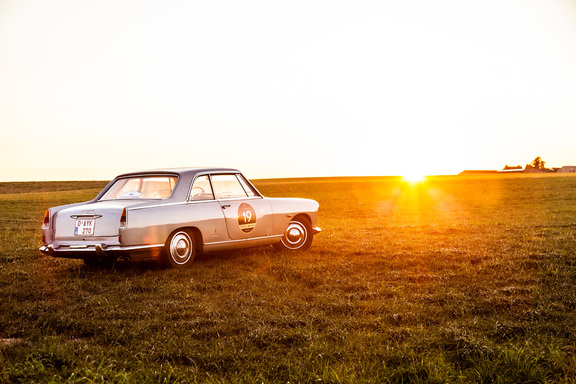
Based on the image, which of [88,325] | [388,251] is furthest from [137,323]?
[388,251]

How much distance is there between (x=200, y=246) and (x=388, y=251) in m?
3.68

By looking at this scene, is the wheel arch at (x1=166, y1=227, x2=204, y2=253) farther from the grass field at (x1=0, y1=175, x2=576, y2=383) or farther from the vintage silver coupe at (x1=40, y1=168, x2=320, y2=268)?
the grass field at (x1=0, y1=175, x2=576, y2=383)

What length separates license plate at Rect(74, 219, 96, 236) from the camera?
28.8ft

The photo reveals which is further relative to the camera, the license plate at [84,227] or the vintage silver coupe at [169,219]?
the license plate at [84,227]

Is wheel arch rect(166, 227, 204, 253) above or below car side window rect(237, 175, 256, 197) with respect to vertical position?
below

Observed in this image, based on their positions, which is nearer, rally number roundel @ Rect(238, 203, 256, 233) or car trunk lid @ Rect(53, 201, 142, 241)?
car trunk lid @ Rect(53, 201, 142, 241)

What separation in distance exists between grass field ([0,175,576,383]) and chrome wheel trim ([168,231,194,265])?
1.02 feet

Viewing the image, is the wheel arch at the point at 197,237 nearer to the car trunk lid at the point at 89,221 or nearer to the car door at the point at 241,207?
the car door at the point at 241,207

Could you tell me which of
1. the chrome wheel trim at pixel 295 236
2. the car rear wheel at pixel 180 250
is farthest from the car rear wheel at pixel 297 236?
the car rear wheel at pixel 180 250

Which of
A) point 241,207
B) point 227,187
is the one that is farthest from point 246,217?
point 227,187

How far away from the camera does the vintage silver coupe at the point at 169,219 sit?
342 inches

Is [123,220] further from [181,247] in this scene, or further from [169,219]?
[181,247]

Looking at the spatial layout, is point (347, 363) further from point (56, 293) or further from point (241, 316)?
point (56, 293)

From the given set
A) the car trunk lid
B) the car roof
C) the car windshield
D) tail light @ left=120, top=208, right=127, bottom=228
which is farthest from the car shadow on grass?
the car roof
